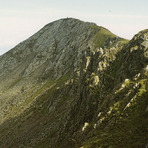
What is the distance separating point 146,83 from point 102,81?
14.2 meters

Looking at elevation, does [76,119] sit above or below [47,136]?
above

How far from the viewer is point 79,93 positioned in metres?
42.7

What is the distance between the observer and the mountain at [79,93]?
24.2m

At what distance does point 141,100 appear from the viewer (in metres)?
25.2

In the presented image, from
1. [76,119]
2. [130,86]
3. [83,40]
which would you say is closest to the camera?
[130,86]

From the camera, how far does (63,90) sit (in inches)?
2448

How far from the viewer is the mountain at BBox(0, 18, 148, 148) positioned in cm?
2417

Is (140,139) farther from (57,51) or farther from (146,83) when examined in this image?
(57,51)

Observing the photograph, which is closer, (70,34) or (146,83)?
(146,83)

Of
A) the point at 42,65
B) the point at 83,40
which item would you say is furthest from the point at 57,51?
the point at 83,40

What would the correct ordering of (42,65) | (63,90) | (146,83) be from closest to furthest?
1. (146,83)
2. (63,90)
3. (42,65)

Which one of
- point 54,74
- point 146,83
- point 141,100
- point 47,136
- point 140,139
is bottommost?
point 47,136

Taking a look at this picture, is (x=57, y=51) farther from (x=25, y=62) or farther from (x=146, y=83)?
(x=146, y=83)

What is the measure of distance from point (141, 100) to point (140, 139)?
21.9 feet
